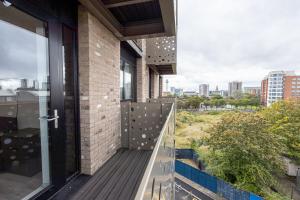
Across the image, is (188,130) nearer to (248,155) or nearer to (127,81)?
(248,155)

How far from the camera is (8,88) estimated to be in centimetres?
151

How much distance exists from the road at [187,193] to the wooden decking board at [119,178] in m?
8.08

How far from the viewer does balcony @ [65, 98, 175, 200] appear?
5.88 feet

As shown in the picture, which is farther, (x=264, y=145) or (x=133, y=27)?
(x=264, y=145)

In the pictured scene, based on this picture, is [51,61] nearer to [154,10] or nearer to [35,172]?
[35,172]

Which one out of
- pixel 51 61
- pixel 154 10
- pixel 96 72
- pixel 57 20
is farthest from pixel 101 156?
pixel 154 10

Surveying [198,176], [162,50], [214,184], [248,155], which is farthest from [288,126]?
[162,50]

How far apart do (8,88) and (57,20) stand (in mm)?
A: 1110

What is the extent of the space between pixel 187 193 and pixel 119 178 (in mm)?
9271

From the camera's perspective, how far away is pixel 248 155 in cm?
1036

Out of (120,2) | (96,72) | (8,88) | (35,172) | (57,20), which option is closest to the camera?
(8,88)

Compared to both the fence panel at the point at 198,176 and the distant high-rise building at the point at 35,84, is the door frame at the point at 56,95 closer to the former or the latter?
the distant high-rise building at the point at 35,84

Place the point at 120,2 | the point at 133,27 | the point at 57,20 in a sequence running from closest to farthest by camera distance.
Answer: the point at 57,20
the point at 120,2
the point at 133,27

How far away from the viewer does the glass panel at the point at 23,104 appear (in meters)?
1.50
